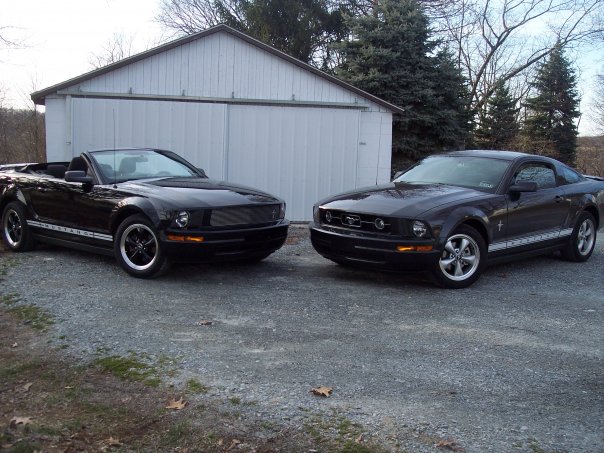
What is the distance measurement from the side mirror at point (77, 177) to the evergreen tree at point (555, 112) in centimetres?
2774

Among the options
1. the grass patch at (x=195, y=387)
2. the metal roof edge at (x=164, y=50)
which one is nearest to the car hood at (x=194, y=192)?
the grass patch at (x=195, y=387)

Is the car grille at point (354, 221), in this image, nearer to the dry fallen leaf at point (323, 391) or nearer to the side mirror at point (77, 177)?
the side mirror at point (77, 177)

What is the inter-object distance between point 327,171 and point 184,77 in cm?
336

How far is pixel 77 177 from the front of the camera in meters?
7.41

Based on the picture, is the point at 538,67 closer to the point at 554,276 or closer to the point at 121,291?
the point at 554,276

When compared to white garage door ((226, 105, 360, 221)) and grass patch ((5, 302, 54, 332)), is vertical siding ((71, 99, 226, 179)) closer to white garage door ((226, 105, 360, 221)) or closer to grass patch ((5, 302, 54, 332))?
white garage door ((226, 105, 360, 221))

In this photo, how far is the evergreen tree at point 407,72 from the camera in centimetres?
1989

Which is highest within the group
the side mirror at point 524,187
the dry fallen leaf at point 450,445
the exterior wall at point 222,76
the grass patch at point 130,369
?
the exterior wall at point 222,76

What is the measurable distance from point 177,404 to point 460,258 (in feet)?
13.6

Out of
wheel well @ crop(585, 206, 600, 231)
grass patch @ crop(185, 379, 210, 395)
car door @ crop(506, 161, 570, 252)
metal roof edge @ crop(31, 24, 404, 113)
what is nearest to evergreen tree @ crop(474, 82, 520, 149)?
metal roof edge @ crop(31, 24, 404, 113)

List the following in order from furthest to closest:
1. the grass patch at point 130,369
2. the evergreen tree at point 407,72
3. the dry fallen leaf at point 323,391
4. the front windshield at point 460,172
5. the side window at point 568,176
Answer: the evergreen tree at point 407,72 → the side window at point 568,176 → the front windshield at point 460,172 → the grass patch at point 130,369 → the dry fallen leaf at point 323,391

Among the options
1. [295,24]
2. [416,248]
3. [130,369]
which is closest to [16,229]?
[130,369]

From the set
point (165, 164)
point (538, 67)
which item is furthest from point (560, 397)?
point (538, 67)

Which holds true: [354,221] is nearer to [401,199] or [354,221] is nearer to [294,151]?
[401,199]
